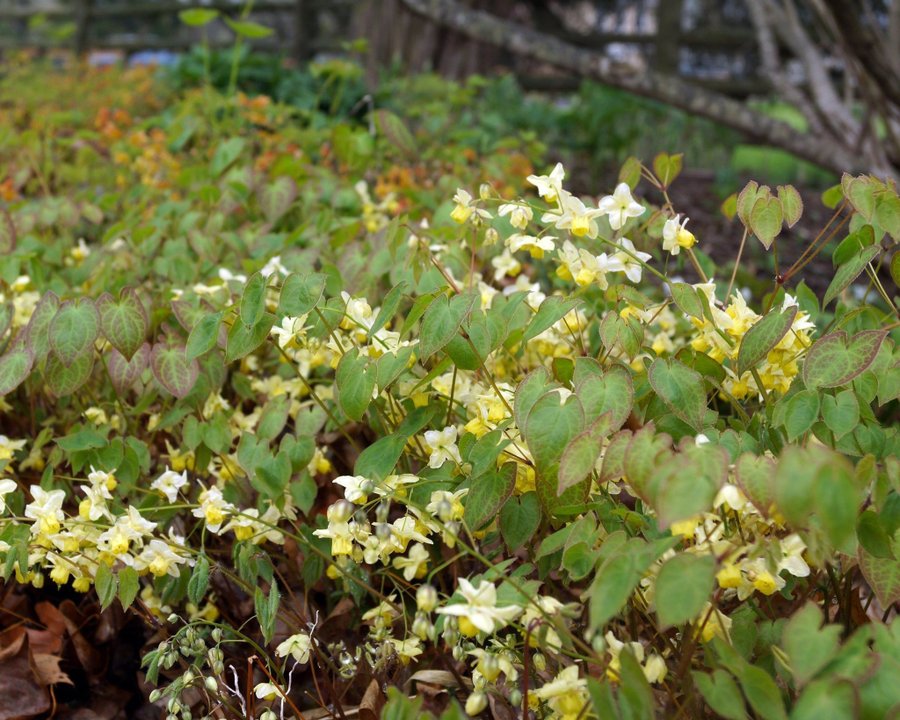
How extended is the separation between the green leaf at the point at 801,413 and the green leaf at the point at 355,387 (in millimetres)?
499

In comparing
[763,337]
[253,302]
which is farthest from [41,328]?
[763,337]

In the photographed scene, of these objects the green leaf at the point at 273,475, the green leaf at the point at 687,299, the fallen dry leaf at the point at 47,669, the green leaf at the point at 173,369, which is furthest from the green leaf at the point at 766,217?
the fallen dry leaf at the point at 47,669

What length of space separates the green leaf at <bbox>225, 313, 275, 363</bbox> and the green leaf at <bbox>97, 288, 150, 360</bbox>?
21 cm

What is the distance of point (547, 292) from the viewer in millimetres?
2447

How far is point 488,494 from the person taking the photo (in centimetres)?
114

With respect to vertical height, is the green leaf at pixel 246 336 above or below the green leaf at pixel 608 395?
below

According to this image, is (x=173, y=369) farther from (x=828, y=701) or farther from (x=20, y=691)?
(x=828, y=701)

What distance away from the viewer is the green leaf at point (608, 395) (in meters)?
1.08

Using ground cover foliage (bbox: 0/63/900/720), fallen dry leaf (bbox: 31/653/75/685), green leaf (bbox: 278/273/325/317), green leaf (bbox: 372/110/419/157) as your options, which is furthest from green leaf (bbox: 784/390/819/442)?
green leaf (bbox: 372/110/419/157)

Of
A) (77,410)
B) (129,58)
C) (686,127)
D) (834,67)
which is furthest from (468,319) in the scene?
(129,58)

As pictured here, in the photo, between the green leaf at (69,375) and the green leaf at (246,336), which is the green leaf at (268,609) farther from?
the green leaf at (69,375)

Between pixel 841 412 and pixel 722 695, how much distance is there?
1.28 ft

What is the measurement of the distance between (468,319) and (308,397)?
0.61 meters

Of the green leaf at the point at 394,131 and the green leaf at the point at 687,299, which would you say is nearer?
the green leaf at the point at 687,299
